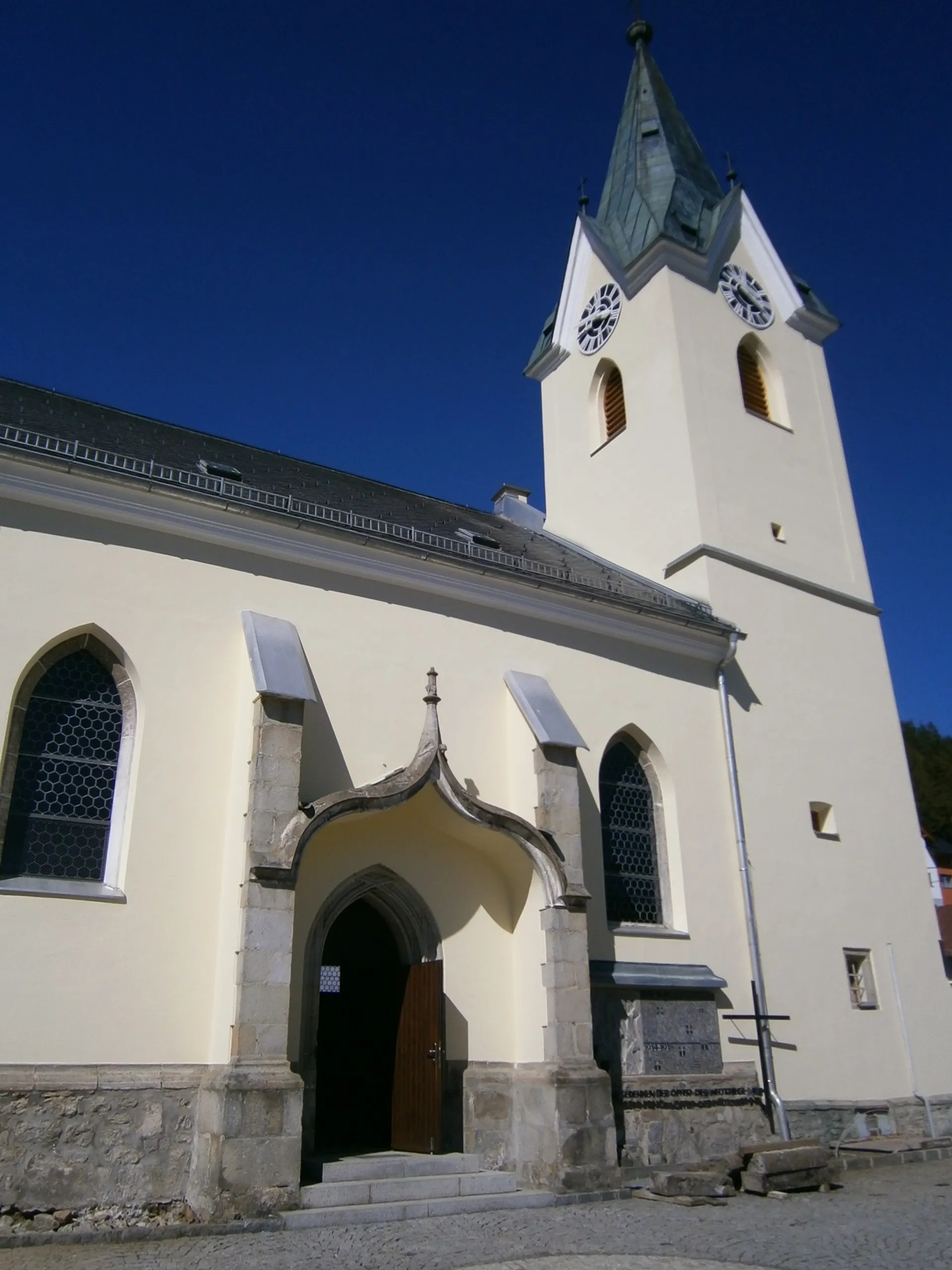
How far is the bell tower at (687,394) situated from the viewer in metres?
17.6

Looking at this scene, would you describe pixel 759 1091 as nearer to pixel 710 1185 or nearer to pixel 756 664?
pixel 710 1185

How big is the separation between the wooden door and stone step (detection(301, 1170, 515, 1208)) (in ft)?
2.34

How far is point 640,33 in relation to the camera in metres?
25.8

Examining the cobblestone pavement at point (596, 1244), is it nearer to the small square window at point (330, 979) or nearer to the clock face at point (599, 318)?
the small square window at point (330, 979)

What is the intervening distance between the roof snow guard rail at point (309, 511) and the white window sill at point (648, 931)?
4357mm

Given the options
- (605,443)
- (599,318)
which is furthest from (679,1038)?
(599,318)

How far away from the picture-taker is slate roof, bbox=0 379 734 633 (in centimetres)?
1139

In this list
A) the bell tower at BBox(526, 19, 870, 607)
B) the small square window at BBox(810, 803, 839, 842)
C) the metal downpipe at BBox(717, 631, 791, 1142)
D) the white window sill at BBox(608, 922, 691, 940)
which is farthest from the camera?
the bell tower at BBox(526, 19, 870, 607)

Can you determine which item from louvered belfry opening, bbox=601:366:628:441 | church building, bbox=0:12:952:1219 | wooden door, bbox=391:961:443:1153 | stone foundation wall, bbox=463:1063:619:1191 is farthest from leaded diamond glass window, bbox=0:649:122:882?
louvered belfry opening, bbox=601:366:628:441

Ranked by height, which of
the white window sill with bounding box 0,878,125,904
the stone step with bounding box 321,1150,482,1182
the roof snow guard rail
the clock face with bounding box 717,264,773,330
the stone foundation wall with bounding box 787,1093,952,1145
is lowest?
the stone step with bounding box 321,1150,482,1182

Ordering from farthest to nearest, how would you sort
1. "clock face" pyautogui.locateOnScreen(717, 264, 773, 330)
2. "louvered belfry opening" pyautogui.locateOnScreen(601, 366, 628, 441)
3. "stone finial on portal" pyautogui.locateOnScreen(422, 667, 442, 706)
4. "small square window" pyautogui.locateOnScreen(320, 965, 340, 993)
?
"clock face" pyautogui.locateOnScreen(717, 264, 773, 330)
"louvered belfry opening" pyautogui.locateOnScreen(601, 366, 628, 441)
"small square window" pyautogui.locateOnScreen(320, 965, 340, 993)
"stone finial on portal" pyautogui.locateOnScreen(422, 667, 442, 706)

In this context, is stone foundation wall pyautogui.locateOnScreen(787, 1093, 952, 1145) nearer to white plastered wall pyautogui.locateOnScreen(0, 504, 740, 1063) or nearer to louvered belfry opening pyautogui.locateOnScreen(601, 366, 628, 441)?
white plastered wall pyautogui.locateOnScreen(0, 504, 740, 1063)

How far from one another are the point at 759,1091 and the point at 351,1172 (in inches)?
222

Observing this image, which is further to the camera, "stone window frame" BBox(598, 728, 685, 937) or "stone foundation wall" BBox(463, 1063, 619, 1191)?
"stone window frame" BBox(598, 728, 685, 937)
